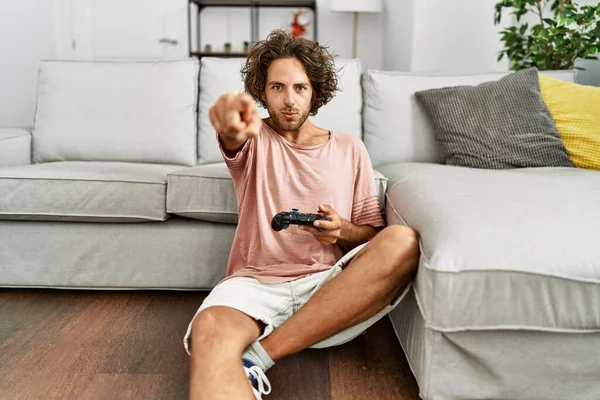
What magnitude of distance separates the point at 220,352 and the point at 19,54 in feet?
11.8

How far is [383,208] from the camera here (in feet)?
6.31

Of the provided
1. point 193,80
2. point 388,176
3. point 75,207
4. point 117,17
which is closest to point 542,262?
point 388,176

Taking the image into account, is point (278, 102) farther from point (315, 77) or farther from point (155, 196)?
point (155, 196)

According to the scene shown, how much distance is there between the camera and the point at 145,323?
6.03 feet

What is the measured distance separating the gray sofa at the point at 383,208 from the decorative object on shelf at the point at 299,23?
105 inches

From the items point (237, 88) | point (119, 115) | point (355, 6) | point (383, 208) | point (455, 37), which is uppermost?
point (355, 6)

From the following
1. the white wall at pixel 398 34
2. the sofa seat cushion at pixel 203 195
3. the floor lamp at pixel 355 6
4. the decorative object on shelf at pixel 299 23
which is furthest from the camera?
the decorative object on shelf at pixel 299 23

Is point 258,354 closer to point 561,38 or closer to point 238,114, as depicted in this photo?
point 238,114

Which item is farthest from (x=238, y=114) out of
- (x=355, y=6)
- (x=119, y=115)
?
(x=355, y=6)

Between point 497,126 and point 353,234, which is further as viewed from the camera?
point 497,126

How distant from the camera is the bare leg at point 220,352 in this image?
1.18 m

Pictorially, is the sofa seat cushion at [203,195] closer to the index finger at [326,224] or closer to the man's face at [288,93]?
the man's face at [288,93]

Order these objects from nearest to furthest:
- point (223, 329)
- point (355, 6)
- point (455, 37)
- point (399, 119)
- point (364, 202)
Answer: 1. point (223, 329)
2. point (364, 202)
3. point (399, 119)
4. point (455, 37)
5. point (355, 6)

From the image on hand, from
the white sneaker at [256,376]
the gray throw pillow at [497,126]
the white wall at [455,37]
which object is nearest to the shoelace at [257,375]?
the white sneaker at [256,376]
